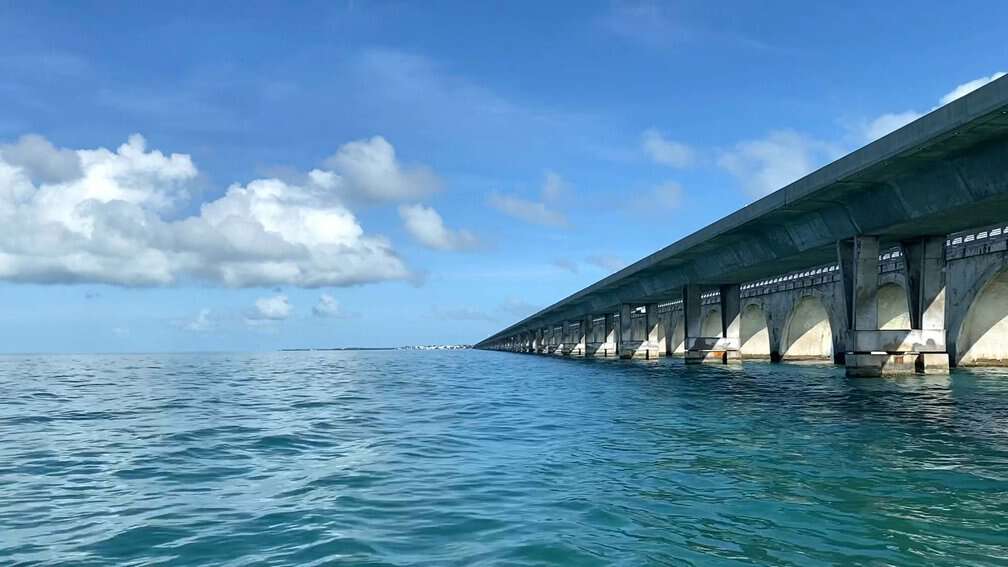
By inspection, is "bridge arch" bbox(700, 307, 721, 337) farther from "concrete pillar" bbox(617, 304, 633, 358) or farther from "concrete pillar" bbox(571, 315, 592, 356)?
"concrete pillar" bbox(571, 315, 592, 356)

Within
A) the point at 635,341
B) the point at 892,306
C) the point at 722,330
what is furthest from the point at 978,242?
the point at 635,341

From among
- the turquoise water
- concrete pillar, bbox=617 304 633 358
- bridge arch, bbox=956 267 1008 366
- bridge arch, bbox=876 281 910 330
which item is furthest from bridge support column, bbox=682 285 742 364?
the turquoise water

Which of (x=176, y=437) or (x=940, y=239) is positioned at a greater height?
(x=940, y=239)

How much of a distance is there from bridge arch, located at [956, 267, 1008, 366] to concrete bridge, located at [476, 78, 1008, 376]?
0.25 ft

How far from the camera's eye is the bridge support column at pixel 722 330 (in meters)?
58.1

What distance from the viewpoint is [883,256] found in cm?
5231

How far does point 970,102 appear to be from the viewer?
65.8 feet

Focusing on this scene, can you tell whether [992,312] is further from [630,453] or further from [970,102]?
[630,453]

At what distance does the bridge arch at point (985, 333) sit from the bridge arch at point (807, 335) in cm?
2321

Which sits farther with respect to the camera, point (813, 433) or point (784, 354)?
point (784, 354)

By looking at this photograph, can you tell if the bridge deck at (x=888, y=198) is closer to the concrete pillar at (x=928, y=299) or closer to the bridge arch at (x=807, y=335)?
the concrete pillar at (x=928, y=299)

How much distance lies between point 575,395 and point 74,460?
18327 mm

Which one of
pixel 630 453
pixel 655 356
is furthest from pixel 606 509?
pixel 655 356

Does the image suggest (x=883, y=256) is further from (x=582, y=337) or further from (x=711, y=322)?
(x=582, y=337)
